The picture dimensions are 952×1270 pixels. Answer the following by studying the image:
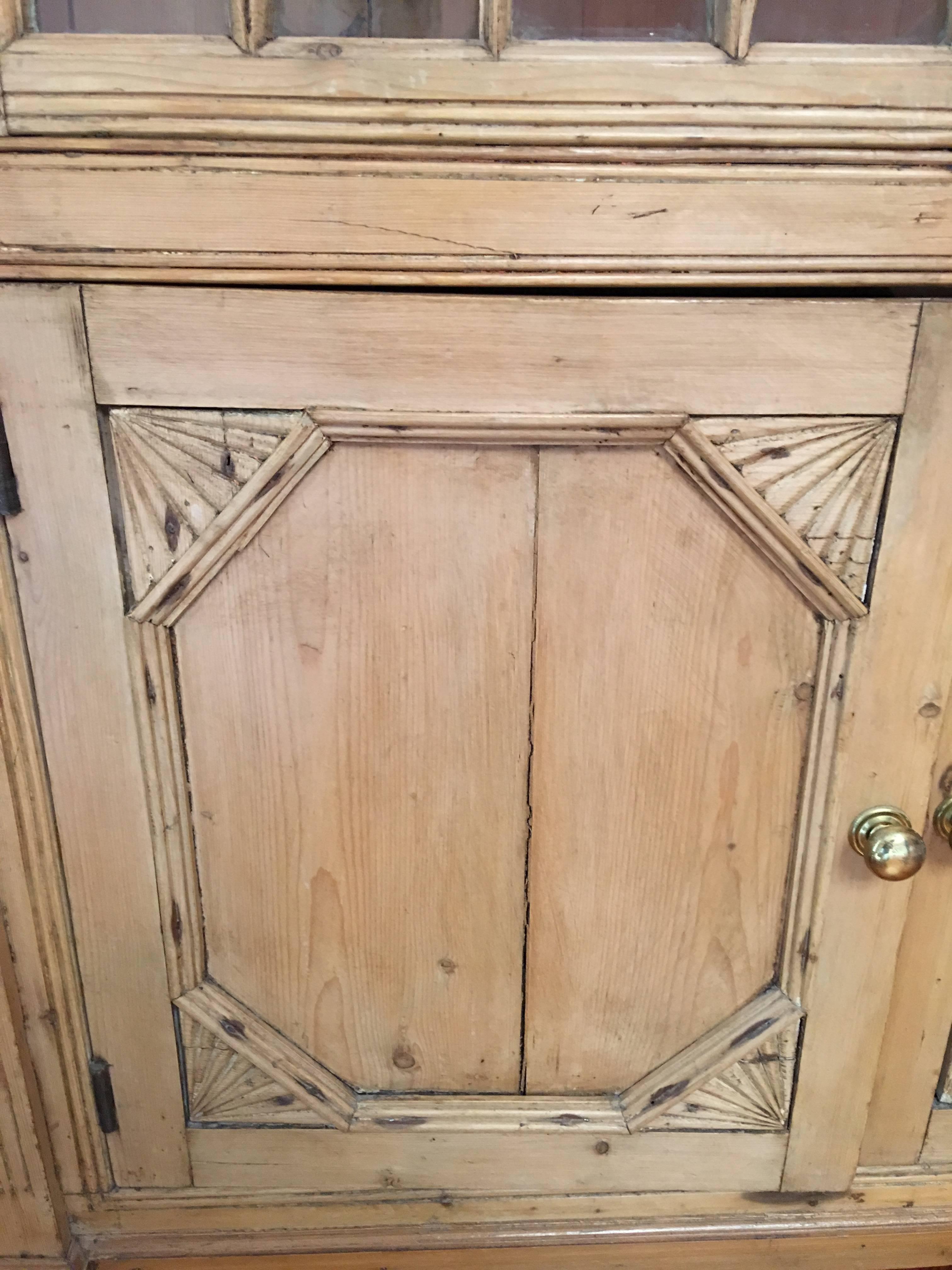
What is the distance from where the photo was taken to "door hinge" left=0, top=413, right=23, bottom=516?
67cm

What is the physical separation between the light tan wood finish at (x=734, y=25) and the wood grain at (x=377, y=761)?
283 millimetres

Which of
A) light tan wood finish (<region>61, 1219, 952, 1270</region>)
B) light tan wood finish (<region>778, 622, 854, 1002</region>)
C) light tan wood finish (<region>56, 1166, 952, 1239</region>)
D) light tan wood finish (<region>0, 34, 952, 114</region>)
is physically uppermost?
light tan wood finish (<region>0, 34, 952, 114</region>)

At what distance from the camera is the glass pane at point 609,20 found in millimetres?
591

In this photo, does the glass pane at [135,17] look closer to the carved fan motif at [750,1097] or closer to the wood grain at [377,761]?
the wood grain at [377,761]

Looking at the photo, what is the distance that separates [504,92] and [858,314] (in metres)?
0.28

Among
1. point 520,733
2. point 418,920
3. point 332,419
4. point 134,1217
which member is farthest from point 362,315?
point 134,1217

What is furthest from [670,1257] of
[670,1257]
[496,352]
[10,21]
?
[10,21]

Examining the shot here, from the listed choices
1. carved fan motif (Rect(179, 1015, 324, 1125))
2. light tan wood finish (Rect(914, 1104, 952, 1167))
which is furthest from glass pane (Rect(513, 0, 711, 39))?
light tan wood finish (Rect(914, 1104, 952, 1167))

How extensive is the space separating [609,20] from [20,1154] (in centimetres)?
104

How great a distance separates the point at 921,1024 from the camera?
0.87 metres

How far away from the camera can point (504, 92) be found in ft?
1.93

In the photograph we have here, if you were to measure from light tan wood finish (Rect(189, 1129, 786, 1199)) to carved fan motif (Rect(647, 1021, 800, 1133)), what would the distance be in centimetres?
2

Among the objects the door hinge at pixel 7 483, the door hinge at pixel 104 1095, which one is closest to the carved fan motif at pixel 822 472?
the door hinge at pixel 7 483

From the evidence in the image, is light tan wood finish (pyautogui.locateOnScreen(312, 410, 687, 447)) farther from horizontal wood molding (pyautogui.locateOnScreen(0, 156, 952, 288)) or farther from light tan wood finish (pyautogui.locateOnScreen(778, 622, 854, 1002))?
light tan wood finish (pyautogui.locateOnScreen(778, 622, 854, 1002))
